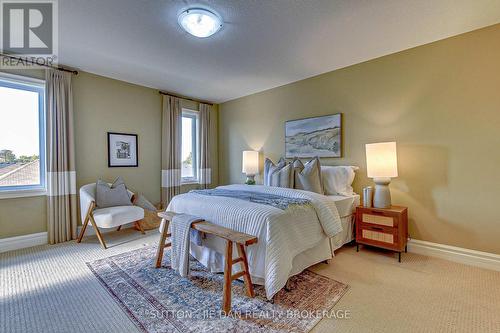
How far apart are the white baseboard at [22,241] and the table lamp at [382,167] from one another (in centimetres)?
435

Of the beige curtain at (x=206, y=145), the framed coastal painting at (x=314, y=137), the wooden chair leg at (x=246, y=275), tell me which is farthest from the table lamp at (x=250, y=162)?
the wooden chair leg at (x=246, y=275)

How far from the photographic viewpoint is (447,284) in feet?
7.00

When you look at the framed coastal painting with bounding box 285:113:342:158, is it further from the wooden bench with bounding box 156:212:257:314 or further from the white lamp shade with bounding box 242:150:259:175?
the wooden bench with bounding box 156:212:257:314

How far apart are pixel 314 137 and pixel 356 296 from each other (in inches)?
94.2

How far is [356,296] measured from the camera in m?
1.96

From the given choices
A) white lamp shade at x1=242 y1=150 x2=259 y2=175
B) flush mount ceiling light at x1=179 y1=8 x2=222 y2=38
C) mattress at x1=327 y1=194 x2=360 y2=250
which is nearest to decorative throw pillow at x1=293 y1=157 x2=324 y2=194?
mattress at x1=327 y1=194 x2=360 y2=250

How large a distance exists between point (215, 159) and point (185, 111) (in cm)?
127

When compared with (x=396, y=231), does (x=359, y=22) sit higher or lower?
higher

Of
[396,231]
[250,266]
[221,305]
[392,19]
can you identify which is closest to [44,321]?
[221,305]

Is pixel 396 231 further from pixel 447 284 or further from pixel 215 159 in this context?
→ pixel 215 159

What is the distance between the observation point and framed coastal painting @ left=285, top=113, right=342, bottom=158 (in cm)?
354

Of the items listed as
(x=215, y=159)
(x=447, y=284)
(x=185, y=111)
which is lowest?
(x=447, y=284)

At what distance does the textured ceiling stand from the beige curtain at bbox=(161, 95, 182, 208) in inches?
34.2

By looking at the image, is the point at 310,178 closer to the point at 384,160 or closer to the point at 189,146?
the point at 384,160
